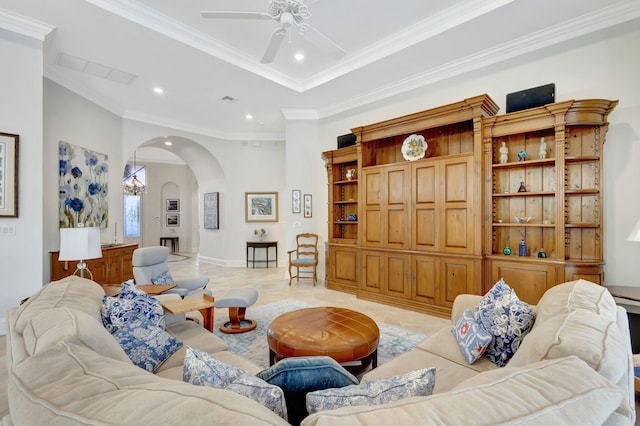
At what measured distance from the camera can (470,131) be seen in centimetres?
429

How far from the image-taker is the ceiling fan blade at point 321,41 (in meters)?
2.88

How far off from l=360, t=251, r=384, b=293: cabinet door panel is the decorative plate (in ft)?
5.21

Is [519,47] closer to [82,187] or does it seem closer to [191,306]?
[191,306]

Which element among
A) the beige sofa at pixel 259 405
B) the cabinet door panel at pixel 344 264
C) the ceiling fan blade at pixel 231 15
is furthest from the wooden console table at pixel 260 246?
the beige sofa at pixel 259 405

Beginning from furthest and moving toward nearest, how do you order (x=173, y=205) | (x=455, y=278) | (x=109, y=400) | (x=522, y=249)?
(x=173, y=205) < (x=455, y=278) < (x=522, y=249) < (x=109, y=400)

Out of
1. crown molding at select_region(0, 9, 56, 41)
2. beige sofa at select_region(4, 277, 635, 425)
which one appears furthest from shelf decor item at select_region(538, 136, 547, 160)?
crown molding at select_region(0, 9, 56, 41)

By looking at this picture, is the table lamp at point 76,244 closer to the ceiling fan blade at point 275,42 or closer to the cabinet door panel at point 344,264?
the ceiling fan blade at point 275,42

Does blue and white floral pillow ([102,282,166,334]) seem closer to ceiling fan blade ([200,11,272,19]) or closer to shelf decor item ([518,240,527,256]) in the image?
ceiling fan blade ([200,11,272,19])

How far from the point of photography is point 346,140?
5.59 metres

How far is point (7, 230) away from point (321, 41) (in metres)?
3.92

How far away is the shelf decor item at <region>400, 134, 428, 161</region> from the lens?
4.55 meters

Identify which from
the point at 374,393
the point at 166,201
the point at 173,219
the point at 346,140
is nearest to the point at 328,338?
the point at 374,393

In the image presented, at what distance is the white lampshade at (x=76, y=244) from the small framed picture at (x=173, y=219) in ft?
31.2

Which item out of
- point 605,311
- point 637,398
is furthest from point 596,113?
point 605,311
